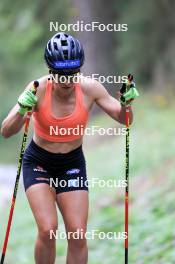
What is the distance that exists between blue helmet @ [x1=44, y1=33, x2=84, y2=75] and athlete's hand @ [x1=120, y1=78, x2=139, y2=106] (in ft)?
1.53

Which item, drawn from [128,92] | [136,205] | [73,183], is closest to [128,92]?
[128,92]

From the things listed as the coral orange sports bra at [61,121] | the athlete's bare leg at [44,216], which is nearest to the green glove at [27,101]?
the coral orange sports bra at [61,121]

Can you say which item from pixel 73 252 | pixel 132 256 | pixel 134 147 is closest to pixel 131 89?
pixel 73 252

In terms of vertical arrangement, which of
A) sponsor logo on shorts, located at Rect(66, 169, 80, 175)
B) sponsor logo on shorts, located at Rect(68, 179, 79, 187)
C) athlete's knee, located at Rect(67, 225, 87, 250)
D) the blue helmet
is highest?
the blue helmet

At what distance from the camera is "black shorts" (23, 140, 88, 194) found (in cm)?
635

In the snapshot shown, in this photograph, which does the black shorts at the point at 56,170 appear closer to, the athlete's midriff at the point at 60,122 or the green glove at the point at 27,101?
the athlete's midriff at the point at 60,122

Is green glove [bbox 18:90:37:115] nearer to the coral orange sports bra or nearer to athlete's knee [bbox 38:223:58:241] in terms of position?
the coral orange sports bra

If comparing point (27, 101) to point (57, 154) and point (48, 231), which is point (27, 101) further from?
point (48, 231)

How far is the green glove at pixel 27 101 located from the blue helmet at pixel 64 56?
14.3 inches

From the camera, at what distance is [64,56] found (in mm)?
6141

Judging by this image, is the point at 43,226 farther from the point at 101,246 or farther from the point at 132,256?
the point at 101,246

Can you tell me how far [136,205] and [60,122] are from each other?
540 centimetres

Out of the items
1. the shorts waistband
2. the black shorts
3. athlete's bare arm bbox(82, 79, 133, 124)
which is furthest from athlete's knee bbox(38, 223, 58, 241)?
athlete's bare arm bbox(82, 79, 133, 124)

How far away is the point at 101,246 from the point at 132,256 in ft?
4.82
